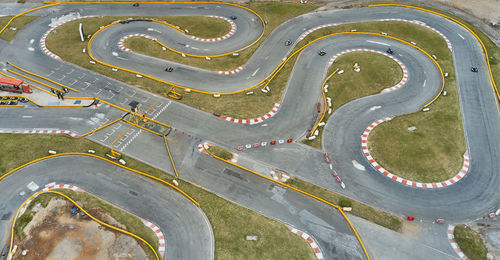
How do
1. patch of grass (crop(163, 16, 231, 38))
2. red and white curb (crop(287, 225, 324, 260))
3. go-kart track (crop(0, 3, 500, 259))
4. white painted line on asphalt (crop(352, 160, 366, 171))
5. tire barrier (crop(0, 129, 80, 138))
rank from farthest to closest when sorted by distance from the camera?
patch of grass (crop(163, 16, 231, 38))
tire barrier (crop(0, 129, 80, 138))
white painted line on asphalt (crop(352, 160, 366, 171))
go-kart track (crop(0, 3, 500, 259))
red and white curb (crop(287, 225, 324, 260))

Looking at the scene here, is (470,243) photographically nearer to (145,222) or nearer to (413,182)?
(413,182)

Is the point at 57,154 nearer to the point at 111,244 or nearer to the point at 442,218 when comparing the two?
the point at 111,244

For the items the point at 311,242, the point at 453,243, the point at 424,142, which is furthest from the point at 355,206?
the point at 424,142

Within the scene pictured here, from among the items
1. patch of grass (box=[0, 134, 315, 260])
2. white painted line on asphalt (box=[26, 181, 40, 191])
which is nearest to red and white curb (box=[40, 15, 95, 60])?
patch of grass (box=[0, 134, 315, 260])

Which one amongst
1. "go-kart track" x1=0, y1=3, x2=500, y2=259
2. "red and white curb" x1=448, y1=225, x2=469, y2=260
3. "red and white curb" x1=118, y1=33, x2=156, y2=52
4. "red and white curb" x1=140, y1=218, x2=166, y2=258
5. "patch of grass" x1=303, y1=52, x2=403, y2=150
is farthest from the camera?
"red and white curb" x1=118, y1=33, x2=156, y2=52

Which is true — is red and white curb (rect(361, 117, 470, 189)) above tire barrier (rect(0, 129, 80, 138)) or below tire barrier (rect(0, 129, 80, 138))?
above

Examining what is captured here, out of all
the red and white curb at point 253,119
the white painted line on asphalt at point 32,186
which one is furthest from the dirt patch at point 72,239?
the red and white curb at point 253,119

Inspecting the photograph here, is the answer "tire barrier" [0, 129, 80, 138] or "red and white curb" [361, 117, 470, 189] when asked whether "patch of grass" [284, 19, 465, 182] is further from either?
"tire barrier" [0, 129, 80, 138]

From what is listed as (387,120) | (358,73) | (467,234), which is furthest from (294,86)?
(467,234)

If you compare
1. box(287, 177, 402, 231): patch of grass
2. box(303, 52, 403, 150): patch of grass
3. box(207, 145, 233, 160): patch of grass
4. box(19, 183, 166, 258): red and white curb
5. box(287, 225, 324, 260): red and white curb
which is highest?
box(303, 52, 403, 150): patch of grass
